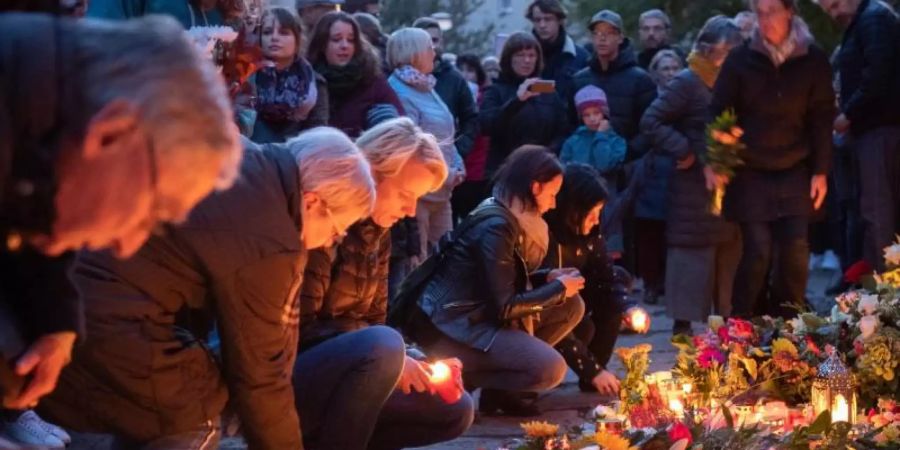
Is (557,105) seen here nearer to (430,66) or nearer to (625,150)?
(625,150)

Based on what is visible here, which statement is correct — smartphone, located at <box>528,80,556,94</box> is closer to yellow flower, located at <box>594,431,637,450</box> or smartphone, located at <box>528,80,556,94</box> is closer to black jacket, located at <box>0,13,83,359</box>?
yellow flower, located at <box>594,431,637,450</box>

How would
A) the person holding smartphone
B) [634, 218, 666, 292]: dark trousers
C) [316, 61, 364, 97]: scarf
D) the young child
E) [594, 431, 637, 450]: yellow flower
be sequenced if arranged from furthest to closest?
1. [634, 218, 666, 292]: dark trousers
2. the person holding smartphone
3. the young child
4. [316, 61, 364, 97]: scarf
5. [594, 431, 637, 450]: yellow flower

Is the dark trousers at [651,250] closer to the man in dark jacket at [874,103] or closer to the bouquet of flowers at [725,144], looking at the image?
the man in dark jacket at [874,103]

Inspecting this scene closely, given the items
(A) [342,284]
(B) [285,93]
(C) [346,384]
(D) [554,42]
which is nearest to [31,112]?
(C) [346,384]

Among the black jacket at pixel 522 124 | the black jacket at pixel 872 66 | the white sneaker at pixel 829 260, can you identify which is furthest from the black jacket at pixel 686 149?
the white sneaker at pixel 829 260

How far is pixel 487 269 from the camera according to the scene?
6.38 meters

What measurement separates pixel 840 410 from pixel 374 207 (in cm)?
178

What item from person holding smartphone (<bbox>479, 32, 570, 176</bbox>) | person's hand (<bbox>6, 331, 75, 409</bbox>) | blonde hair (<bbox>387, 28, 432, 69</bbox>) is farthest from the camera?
person holding smartphone (<bbox>479, 32, 570, 176</bbox>)

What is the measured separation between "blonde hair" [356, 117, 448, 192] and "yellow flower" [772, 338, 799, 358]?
1660 mm

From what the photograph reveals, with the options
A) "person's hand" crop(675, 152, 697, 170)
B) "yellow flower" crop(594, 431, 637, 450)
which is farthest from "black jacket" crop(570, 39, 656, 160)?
"yellow flower" crop(594, 431, 637, 450)

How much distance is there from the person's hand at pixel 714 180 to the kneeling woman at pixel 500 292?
2.18 m

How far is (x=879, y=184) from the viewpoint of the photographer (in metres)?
9.09

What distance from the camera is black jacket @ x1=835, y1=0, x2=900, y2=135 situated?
348 inches

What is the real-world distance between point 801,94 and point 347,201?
4758 millimetres
